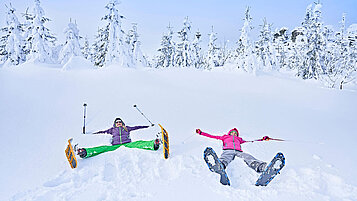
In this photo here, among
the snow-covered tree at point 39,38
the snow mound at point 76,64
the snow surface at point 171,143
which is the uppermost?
the snow-covered tree at point 39,38

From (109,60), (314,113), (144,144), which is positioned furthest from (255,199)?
(109,60)

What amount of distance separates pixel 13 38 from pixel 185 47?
21.5 m

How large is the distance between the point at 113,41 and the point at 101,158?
64.3 ft

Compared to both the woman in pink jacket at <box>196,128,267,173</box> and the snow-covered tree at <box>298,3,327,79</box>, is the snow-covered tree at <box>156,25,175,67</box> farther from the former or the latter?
the woman in pink jacket at <box>196,128,267,173</box>

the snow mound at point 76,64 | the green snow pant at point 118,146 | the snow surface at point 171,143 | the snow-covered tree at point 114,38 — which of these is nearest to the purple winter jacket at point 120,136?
the green snow pant at point 118,146

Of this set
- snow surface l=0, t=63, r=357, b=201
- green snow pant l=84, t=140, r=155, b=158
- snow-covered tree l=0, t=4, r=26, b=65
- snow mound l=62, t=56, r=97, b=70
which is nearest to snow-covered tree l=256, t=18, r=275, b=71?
snow surface l=0, t=63, r=357, b=201

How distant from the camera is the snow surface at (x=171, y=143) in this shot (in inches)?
131

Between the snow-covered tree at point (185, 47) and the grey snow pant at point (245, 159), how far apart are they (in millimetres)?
27386

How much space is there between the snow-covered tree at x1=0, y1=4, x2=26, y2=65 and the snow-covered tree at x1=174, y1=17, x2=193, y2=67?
20077mm

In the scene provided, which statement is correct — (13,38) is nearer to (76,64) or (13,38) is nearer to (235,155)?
(76,64)

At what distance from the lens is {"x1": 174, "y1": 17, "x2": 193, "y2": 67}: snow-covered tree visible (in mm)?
29372

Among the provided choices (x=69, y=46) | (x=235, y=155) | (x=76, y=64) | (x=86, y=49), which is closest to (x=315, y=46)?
(x=235, y=155)

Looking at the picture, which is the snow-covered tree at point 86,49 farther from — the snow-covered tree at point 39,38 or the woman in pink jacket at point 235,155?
the woman in pink jacket at point 235,155

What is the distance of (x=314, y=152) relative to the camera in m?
4.89
